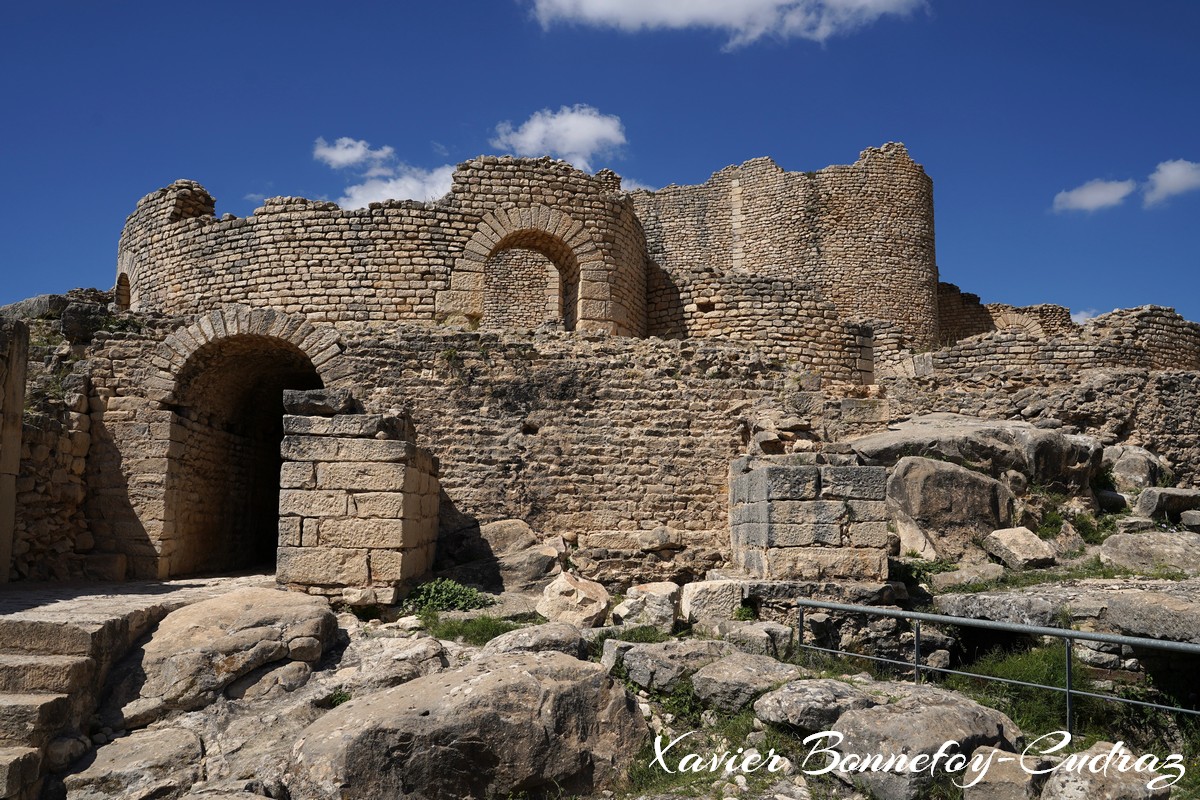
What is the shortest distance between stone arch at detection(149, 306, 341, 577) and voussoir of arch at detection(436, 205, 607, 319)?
2.90m

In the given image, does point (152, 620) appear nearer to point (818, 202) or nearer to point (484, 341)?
point (484, 341)

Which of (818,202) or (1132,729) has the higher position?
(818,202)

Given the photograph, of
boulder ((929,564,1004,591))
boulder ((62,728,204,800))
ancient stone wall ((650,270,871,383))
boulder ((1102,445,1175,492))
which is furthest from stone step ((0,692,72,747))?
boulder ((1102,445,1175,492))

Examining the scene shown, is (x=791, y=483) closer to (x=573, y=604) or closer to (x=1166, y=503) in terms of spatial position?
(x=573, y=604)

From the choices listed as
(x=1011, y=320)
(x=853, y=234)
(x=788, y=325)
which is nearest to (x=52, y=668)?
(x=788, y=325)

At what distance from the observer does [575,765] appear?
5.14m

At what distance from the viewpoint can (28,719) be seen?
5121 mm

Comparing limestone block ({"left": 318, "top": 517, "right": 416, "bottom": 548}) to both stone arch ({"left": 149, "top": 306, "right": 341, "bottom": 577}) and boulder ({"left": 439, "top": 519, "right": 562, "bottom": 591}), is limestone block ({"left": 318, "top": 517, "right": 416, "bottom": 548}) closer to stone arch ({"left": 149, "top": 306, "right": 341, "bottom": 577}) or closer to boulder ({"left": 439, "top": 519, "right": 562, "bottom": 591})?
boulder ({"left": 439, "top": 519, "right": 562, "bottom": 591})

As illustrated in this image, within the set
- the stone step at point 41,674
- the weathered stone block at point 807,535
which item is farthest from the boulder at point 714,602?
the stone step at point 41,674

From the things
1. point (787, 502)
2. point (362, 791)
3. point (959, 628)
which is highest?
point (787, 502)

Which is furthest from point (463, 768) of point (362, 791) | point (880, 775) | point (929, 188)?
point (929, 188)

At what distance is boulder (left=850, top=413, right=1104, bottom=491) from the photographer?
1095 centimetres

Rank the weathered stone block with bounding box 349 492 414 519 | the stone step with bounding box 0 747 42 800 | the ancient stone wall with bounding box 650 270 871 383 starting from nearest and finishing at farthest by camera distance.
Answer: the stone step with bounding box 0 747 42 800, the weathered stone block with bounding box 349 492 414 519, the ancient stone wall with bounding box 650 270 871 383

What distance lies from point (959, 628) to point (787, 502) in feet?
5.86
